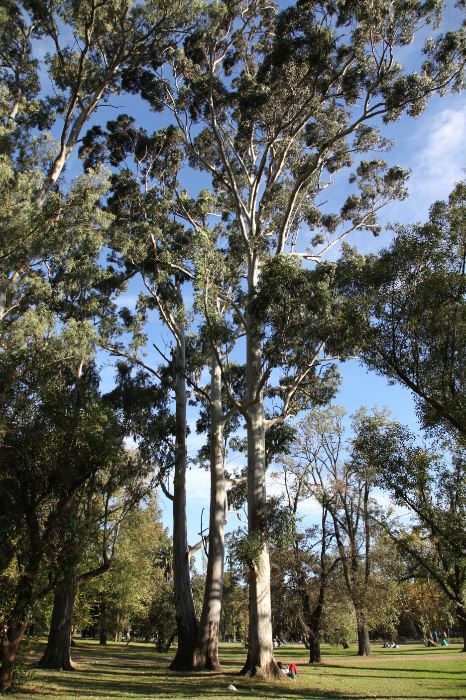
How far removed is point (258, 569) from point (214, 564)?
Answer: 3.90 meters

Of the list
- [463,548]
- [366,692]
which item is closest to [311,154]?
[463,548]

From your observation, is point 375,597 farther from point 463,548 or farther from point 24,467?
point 24,467

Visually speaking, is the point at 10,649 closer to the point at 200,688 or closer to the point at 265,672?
the point at 200,688

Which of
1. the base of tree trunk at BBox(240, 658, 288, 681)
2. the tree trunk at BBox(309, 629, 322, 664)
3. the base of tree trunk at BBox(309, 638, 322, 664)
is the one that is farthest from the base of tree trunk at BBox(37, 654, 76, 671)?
the base of tree trunk at BBox(309, 638, 322, 664)

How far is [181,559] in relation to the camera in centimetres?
1518

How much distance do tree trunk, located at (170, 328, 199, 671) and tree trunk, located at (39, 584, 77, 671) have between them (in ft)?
10.4

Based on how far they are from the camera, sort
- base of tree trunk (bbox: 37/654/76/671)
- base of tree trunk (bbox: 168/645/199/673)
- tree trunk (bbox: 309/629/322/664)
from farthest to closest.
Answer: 1. tree trunk (bbox: 309/629/322/664)
2. base of tree trunk (bbox: 168/645/199/673)
3. base of tree trunk (bbox: 37/654/76/671)

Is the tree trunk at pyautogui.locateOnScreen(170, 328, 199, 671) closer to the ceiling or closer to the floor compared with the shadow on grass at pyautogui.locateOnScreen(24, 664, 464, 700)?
closer to the ceiling

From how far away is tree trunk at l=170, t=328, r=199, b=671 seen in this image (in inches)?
556

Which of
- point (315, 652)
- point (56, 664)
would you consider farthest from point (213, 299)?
point (315, 652)

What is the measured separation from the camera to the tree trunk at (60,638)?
13578 mm

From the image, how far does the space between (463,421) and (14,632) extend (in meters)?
8.37

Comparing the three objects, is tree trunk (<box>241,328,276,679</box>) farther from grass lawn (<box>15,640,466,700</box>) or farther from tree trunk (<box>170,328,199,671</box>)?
tree trunk (<box>170,328,199,671</box>)

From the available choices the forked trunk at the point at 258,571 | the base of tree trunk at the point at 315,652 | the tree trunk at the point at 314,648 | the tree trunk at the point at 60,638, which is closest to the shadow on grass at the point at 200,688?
the forked trunk at the point at 258,571
